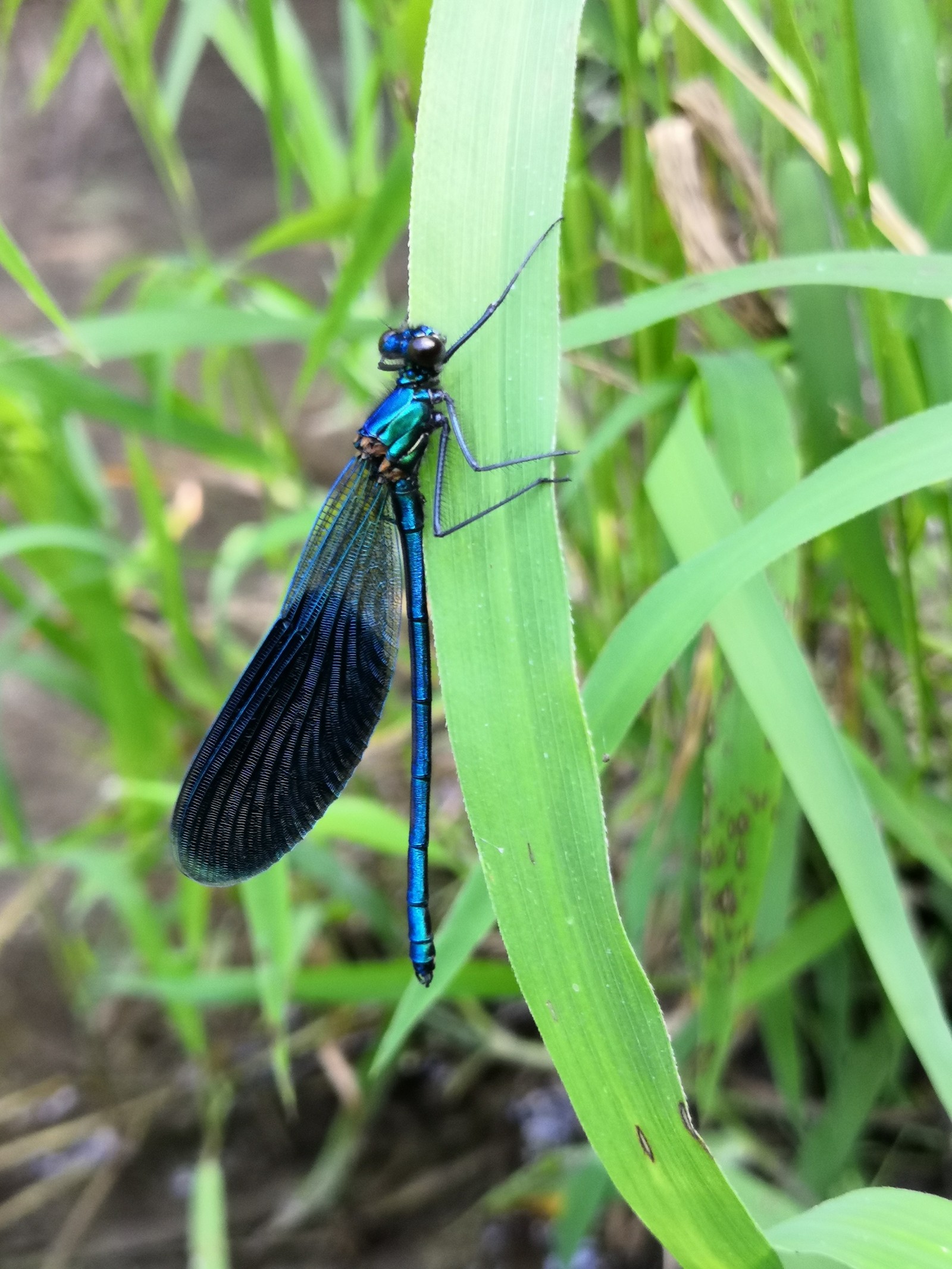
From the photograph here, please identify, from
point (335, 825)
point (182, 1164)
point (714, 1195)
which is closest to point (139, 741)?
point (335, 825)

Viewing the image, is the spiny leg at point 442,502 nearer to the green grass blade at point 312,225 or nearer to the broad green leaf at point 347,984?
the green grass blade at point 312,225

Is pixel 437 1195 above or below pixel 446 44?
below

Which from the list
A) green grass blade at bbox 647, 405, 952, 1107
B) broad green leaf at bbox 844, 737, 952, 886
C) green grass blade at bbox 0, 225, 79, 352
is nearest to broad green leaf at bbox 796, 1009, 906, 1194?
broad green leaf at bbox 844, 737, 952, 886

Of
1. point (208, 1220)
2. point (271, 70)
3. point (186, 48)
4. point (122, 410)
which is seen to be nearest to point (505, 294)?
point (271, 70)

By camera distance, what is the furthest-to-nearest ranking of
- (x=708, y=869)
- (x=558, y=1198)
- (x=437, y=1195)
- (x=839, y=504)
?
(x=437, y=1195)
(x=558, y=1198)
(x=708, y=869)
(x=839, y=504)

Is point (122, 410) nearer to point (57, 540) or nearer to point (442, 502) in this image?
point (57, 540)

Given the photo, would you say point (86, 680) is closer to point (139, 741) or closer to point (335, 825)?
point (139, 741)

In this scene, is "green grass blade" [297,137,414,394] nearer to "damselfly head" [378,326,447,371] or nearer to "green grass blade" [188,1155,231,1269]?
"damselfly head" [378,326,447,371]
